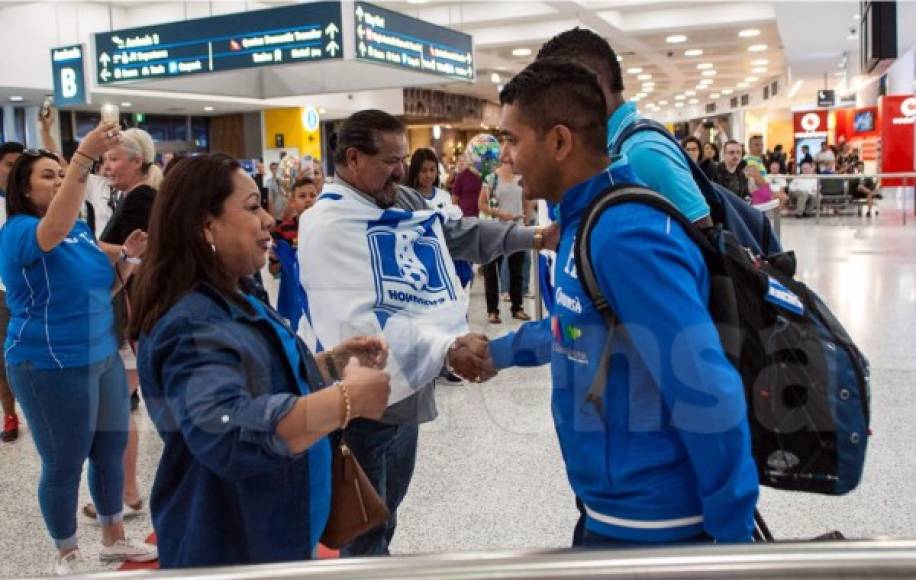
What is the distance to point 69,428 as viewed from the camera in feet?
9.56

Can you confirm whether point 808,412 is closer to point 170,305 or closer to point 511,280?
point 170,305

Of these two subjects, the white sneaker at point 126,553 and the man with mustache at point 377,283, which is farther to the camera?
the white sneaker at point 126,553

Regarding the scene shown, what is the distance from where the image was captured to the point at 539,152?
58.4 inches

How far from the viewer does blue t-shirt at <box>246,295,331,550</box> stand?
5.23ft

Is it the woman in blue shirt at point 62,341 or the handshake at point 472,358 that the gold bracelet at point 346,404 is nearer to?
the handshake at point 472,358

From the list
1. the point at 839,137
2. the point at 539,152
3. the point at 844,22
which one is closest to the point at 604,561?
the point at 539,152

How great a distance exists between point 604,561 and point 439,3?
44.9ft

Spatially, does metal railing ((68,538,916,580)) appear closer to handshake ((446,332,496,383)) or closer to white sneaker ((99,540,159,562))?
handshake ((446,332,496,383))

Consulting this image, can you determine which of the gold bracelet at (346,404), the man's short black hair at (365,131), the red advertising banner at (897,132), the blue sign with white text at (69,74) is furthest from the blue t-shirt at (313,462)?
the red advertising banner at (897,132)

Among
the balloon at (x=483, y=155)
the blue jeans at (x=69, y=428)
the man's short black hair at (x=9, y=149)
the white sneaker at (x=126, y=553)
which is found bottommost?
the white sneaker at (x=126, y=553)

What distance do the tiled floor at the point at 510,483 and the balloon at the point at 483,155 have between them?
10.2ft

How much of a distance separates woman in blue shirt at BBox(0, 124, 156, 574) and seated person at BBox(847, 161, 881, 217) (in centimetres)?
1769

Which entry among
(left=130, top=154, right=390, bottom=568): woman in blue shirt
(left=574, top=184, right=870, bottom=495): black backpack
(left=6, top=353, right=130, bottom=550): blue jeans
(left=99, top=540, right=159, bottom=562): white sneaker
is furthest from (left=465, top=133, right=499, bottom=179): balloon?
(left=574, top=184, right=870, bottom=495): black backpack

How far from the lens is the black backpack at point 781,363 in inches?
52.7
